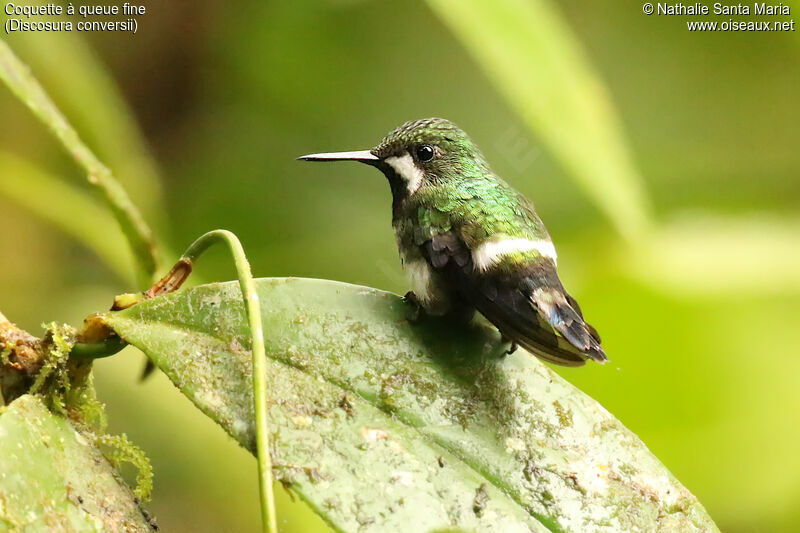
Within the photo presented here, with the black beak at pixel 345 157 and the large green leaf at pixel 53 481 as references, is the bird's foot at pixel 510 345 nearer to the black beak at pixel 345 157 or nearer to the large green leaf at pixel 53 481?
the black beak at pixel 345 157

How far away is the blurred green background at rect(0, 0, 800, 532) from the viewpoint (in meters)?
2.81

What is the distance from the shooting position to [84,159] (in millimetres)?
1677

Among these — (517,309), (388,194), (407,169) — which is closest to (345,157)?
(407,169)

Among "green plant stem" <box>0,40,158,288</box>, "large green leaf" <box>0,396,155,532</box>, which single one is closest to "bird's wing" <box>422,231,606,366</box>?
"green plant stem" <box>0,40,158,288</box>

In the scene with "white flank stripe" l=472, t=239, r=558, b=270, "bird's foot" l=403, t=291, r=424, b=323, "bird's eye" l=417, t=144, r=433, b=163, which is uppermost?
"bird's eye" l=417, t=144, r=433, b=163

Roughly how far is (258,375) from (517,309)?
0.58 metres

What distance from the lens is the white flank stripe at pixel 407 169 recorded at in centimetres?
205

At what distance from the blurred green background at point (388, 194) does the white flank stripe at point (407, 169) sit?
32 centimetres

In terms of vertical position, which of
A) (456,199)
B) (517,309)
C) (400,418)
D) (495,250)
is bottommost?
(400,418)

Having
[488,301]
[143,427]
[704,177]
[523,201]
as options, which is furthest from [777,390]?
[143,427]

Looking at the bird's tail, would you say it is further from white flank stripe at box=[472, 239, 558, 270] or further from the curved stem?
the curved stem

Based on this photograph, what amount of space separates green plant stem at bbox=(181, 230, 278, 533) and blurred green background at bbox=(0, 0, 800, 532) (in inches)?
34.9

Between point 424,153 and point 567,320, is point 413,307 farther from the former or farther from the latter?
point 424,153

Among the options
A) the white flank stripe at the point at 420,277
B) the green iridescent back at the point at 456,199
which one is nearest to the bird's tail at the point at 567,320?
the green iridescent back at the point at 456,199
